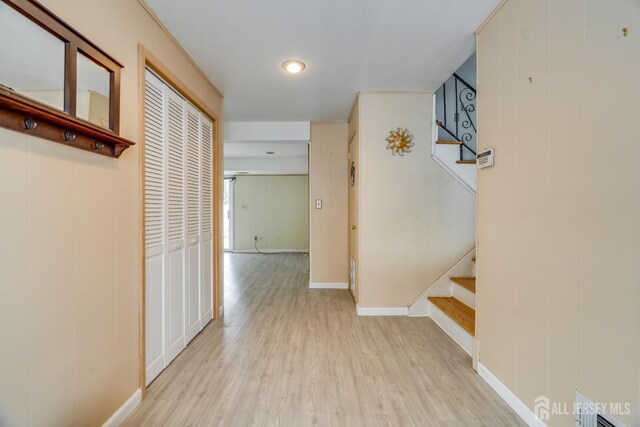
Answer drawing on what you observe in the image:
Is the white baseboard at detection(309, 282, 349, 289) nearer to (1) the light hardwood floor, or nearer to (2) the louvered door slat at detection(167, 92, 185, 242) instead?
(1) the light hardwood floor

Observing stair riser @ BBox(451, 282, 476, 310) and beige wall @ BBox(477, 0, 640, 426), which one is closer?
beige wall @ BBox(477, 0, 640, 426)

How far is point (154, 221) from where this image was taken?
2.02 metres

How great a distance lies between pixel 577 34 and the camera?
1294mm

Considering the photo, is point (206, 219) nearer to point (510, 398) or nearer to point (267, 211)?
point (510, 398)

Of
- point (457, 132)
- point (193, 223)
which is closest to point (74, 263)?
point (193, 223)

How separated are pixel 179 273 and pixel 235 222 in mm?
6029

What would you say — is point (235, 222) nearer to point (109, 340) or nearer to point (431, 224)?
point (431, 224)

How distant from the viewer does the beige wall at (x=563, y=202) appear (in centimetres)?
109

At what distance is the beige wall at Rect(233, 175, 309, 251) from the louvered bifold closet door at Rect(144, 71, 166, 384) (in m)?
6.13

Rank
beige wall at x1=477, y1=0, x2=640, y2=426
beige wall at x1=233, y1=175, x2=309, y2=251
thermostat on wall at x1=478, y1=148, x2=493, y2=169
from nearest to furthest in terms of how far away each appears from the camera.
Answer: beige wall at x1=477, y1=0, x2=640, y2=426
thermostat on wall at x1=478, y1=148, x2=493, y2=169
beige wall at x1=233, y1=175, x2=309, y2=251

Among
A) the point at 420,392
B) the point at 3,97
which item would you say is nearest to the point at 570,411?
the point at 420,392

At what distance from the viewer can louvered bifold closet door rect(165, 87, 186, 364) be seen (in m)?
2.23

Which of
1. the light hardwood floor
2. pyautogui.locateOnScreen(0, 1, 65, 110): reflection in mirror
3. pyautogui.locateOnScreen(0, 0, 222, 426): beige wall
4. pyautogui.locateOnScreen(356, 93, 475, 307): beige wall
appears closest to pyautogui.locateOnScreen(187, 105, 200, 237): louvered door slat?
pyautogui.locateOnScreen(0, 0, 222, 426): beige wall

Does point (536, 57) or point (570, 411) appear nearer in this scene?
point (570, 411)
